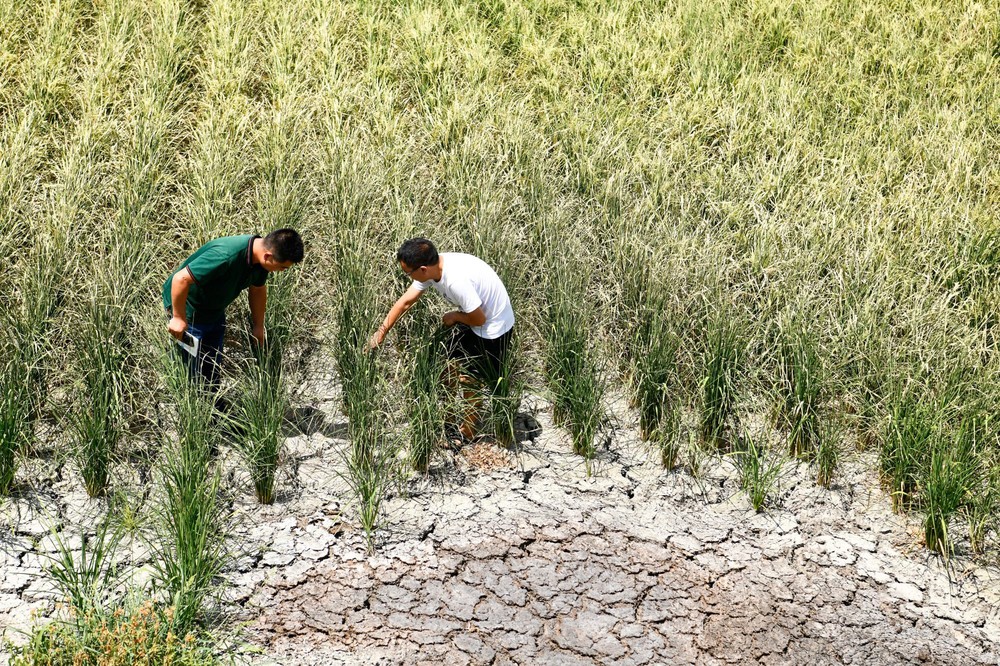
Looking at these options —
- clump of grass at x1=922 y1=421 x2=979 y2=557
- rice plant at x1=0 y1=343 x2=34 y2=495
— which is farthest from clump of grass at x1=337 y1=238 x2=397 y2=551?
clump of grass at x1=922 y1=421 x2=979 y2=557

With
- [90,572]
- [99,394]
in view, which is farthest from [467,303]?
[90,572]

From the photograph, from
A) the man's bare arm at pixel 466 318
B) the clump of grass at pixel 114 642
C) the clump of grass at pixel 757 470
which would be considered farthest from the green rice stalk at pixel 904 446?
the clump of grass at pixel 114 642

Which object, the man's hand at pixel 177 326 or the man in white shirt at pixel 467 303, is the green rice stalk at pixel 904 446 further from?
the man's hand at pixel 177 326

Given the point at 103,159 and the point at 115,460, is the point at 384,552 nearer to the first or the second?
the point at 115,460

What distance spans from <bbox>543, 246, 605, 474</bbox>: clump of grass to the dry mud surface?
0.21 m

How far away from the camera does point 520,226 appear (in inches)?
221

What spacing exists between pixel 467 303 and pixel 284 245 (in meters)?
0.86

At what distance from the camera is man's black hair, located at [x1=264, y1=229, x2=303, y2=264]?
13.8 feet

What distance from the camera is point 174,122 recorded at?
6.07 m

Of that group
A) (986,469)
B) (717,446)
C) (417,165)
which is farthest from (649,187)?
(986,469)

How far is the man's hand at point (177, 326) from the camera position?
4.35 m

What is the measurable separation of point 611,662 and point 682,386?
1546 mm

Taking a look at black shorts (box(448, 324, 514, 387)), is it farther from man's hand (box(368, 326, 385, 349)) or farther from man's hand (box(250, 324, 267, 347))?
man's hand (box(250, 324, 267, 347))

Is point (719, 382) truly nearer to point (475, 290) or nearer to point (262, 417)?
point (475, 290)
